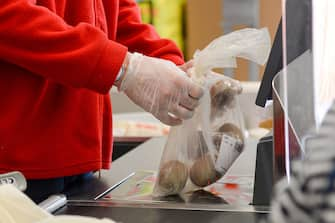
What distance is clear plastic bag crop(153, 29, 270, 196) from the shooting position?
0.82 meters

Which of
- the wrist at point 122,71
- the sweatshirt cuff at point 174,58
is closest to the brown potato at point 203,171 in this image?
the wrist at point 122,71

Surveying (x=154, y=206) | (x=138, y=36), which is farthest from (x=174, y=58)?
(x=154, y=206)

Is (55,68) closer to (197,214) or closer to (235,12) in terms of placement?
(197,214)

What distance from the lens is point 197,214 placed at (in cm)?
74

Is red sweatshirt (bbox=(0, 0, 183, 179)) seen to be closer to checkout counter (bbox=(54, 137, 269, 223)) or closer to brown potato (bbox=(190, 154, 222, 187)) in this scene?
checkout counter (bbox=(54, 137, 269, 223))

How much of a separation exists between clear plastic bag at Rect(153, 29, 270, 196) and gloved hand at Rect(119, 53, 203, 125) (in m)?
0.02

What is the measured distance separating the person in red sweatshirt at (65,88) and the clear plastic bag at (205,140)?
2 centimetres

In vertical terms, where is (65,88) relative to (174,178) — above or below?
above

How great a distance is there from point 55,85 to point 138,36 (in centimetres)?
31

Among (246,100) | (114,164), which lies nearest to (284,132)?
(114,164)

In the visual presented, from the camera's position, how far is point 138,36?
1160mm

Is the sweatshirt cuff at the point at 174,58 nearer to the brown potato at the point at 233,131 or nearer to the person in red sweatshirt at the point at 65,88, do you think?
the person in red sweatshirt at the point at 65,88

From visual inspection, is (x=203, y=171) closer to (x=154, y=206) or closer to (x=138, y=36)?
(x=154, y=206)

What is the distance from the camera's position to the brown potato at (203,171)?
32.7 inches
